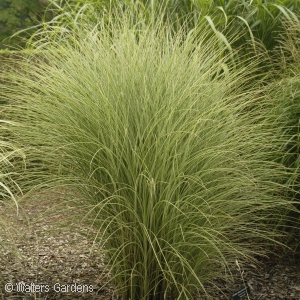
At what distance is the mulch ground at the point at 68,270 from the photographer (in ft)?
9.62

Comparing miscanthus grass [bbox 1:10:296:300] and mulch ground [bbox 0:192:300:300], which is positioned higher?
A: miscanthus grass [bbox 1:10:296:300]

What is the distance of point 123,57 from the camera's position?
2.99 meters

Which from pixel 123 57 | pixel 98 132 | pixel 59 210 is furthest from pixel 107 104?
pixel 59 210

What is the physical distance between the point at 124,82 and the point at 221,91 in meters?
0.55

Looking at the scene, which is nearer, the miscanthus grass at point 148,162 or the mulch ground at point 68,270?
the miscanthus grass at point 148,162

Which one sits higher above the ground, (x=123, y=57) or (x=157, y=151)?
(x=123, y=57)

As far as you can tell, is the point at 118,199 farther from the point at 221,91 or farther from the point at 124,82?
the point at 221,91

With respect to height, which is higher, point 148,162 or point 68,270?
point 148,162

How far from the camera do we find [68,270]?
133 inches

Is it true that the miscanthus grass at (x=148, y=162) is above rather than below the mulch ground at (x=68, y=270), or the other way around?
above

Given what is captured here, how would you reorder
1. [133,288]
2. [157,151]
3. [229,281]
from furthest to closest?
[229,281] < [133,288] < [157,151]

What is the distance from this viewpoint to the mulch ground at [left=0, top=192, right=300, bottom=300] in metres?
2.93

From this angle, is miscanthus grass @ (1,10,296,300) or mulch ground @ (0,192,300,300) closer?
miscanthus grass @ (1,10,296,300)

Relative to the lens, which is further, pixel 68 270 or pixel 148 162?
pixel 68 270
